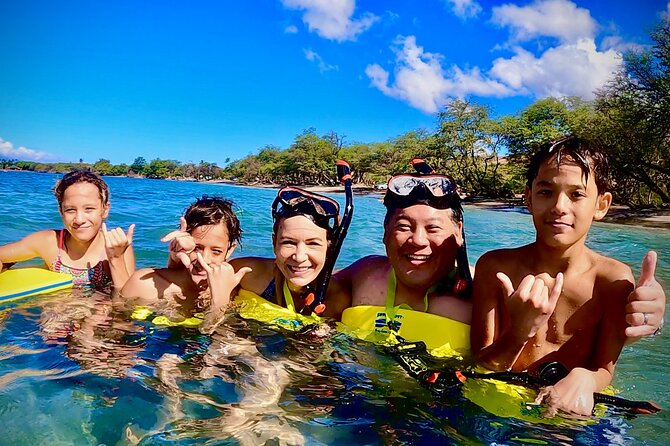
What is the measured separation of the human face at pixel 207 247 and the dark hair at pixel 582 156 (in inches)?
94.1

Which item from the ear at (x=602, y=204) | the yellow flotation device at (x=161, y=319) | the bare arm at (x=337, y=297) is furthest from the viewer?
the bare arm at (x=337, y=297)

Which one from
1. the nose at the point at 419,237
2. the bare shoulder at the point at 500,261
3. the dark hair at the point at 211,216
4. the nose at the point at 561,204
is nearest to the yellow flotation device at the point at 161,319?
the dark hair at the point at 211,216

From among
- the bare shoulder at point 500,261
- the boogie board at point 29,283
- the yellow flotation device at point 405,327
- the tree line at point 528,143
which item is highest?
the tree line at point 528,143

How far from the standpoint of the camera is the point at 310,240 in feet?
11.2

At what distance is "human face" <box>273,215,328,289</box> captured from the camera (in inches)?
133

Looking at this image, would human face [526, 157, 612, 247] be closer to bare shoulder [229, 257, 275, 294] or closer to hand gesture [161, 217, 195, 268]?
bare shoulder [229, 257, 275, 294]

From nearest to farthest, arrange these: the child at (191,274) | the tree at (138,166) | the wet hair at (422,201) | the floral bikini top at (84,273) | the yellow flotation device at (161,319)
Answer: the wet hair at (422,201) < the yellow flotation device at (161,319) < the child at (191,274) < the floral bikini top at (84,273) < the tree at (138,166)

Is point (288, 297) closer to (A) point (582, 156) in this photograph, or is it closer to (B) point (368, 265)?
(B) point (368, 265)

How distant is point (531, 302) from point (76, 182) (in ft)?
13.0

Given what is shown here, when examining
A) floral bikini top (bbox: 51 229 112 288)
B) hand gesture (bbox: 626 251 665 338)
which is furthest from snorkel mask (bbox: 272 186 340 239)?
floral bikini top (bbox: 51 229 112 288)

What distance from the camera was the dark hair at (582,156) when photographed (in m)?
2.59

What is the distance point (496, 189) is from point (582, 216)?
39540 millimetres

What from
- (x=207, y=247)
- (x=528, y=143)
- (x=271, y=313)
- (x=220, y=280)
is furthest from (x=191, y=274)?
(x=528, y=143)

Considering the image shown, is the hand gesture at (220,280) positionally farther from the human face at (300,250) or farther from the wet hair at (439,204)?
the wet hair at (439,204)
